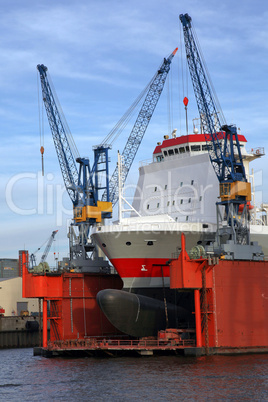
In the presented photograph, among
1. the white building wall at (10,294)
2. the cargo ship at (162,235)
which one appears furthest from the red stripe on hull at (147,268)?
the white building wall at (10,294)

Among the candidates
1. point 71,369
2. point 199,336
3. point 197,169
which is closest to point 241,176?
point 197,169

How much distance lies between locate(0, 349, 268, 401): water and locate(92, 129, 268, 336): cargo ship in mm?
3903

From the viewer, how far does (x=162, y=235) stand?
47875 mm

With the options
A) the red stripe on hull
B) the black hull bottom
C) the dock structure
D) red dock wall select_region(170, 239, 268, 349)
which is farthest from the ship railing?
the red stripe on hull

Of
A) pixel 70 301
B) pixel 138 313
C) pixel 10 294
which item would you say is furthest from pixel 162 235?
pixel 10 294

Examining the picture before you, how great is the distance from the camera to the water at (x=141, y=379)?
31.2m

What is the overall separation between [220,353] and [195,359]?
233 cm

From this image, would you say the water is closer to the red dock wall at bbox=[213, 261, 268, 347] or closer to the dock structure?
the dock structure

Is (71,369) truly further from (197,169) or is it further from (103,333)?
(197,169)

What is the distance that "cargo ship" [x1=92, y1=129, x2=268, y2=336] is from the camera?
4606 cm

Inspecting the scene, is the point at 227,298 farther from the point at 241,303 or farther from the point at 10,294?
the point at 10,294

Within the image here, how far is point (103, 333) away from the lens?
53.5 metres

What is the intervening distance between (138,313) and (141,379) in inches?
430

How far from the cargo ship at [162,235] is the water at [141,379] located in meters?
3.90
